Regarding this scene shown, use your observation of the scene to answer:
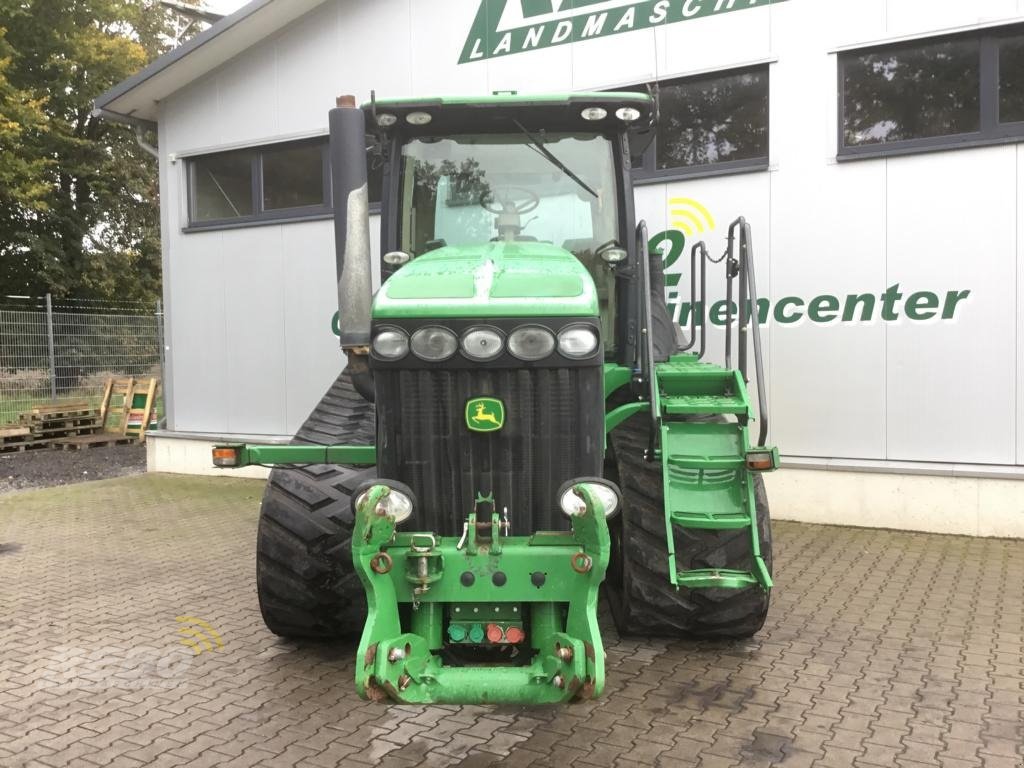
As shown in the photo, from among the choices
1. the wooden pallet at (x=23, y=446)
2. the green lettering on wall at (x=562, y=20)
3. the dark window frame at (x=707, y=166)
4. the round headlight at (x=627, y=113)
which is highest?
the green lettering on wall at (x=562, y=20)

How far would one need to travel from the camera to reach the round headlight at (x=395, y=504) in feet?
10.3

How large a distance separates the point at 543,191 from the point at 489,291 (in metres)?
1.24

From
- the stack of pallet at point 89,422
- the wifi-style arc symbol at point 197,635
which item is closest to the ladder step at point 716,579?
the wifi-style arc symbol at point 197,635

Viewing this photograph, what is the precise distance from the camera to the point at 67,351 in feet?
46.9

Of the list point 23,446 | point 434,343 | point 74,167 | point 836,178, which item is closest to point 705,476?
point 434,343

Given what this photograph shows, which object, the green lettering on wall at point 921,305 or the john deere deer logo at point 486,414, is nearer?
the john deere deer logo at point 486,414

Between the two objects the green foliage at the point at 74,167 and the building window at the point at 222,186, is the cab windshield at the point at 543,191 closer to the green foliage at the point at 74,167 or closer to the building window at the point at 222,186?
the building window at the point at 222,186

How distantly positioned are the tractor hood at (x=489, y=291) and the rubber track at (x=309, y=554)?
116 cm

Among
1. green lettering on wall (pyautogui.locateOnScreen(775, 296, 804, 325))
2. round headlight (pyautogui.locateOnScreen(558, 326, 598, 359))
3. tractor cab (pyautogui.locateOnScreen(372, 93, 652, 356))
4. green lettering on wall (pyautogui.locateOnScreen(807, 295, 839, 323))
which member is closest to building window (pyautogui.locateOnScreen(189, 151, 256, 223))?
green lettering on wall (pyautogui.locateOnScreen(775, 296, 804, 325))

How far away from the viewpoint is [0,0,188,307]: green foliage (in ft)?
76.3

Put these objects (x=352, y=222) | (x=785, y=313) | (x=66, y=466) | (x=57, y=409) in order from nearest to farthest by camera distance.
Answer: (x=352, y=222) → (x=785, y=313) → (x=66, y=466) → (x=57, y=409)

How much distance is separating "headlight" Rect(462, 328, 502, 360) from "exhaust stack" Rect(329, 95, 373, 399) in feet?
1.35

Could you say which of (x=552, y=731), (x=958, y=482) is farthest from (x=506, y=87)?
(x=552, y=731)

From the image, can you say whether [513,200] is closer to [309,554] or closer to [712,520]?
[712,520]
